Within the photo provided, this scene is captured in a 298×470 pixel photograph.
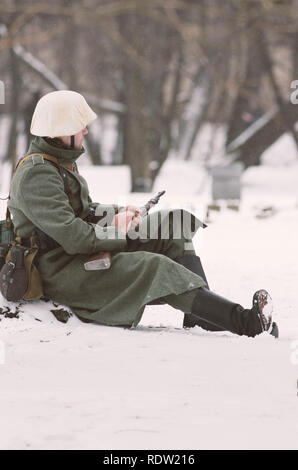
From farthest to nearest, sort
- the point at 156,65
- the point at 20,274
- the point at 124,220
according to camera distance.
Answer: the point at 156,65 < the point at 124,220 < the point at 20,274

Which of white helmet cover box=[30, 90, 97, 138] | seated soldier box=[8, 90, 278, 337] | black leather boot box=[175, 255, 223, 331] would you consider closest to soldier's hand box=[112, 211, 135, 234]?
seated soldier box=[8, 90, 278, 337]

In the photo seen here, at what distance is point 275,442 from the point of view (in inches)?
106

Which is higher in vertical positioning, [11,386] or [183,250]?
[183,250]

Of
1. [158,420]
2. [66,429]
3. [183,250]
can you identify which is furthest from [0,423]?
[183,250]

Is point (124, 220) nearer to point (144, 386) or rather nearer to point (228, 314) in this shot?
point (228, 314)

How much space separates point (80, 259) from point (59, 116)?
2.12 feet

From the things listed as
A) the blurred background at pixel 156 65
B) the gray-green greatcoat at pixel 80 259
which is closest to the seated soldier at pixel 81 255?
the gray-green greatcoat at pixel 80 259

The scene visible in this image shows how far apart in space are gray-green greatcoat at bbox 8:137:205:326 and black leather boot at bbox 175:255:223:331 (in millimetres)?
206

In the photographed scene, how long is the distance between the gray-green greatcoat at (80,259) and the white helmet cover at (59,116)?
0.07 metres

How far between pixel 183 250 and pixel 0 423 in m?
1.61

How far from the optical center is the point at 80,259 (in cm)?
397

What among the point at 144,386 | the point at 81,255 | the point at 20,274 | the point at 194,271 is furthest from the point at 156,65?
the point at 144,386

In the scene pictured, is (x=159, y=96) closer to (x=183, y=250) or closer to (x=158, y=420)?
(x=183, y=250)

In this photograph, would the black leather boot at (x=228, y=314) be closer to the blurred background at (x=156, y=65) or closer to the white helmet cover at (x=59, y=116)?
the white helmet cover at (x=59, y=116)
